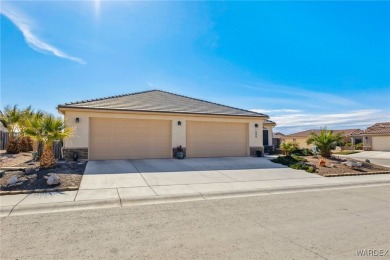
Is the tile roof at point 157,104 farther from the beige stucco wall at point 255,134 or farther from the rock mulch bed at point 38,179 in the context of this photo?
the rock mulch bed at point 38,179

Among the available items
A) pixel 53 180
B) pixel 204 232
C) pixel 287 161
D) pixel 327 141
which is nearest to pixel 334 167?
pixel 287 161

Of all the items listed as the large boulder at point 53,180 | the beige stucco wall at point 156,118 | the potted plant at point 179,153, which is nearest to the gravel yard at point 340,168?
the beige stucco wall at point 156,118

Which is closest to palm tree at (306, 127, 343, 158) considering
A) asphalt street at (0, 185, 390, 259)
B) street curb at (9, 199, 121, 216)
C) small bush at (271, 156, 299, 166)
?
small bush at (271, 156, 299, 166)

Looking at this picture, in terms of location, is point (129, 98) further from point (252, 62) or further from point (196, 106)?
point (252, 62)

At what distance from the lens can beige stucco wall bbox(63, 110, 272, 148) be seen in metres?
12.5

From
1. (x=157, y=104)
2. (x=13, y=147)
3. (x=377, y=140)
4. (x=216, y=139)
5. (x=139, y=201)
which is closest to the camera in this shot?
(x=139, y=201)

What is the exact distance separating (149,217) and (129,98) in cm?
1189

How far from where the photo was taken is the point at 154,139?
14.2 m

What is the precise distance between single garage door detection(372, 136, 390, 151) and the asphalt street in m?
33.4

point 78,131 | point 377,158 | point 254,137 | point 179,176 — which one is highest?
point 78,131

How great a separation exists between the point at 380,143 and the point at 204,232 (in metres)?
38.6

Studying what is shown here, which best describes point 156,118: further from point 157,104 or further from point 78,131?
point 78,131

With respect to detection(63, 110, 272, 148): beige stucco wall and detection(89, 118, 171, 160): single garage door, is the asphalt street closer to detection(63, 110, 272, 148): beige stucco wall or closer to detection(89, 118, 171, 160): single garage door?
detection(63, 110, 272, 148): beige stucco wall

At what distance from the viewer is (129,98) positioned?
15789 millimetres
